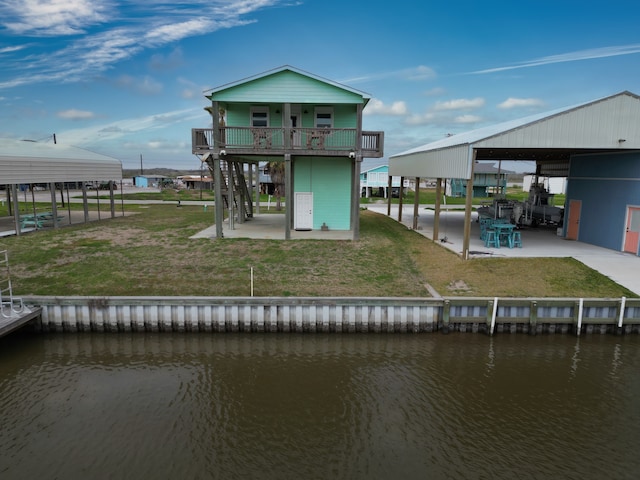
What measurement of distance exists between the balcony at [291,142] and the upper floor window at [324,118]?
1.24 m

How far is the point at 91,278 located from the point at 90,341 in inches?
126

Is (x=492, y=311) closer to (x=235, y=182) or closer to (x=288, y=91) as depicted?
(x=288, y=91)

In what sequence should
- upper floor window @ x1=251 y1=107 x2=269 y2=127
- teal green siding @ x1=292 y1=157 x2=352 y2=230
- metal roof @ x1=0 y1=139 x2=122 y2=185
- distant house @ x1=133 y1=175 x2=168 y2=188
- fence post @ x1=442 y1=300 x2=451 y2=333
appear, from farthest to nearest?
distant house @ x1=133 y1=175 x2=168 y2=188 → teal green siding @ x1=292 y1=157 x2=352 y2=230 → upper floor window @ x1=251 y1=107 x2=269 y2=127 → metal roof @ x1=0 y1=139 x2=122 y2=185 → fence post @ x1=442 y1=300 x2=451 y2=333

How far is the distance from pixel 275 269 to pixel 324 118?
392 inches

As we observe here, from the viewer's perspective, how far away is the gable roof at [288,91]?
1998 centimetres

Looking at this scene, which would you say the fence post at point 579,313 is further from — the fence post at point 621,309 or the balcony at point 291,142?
the balcony at point 291,142

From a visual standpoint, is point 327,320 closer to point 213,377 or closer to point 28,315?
point 213,377

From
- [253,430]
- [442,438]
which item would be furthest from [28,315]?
[442,438]

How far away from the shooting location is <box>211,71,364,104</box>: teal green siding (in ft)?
65.8

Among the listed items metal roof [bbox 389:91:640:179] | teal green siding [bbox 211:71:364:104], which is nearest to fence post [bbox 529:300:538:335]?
metal roof [bbox 389:91:640:179]

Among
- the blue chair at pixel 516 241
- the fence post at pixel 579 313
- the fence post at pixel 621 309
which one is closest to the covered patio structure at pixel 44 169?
the blue chair at pixel 516 241

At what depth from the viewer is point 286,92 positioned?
2011 centimetres

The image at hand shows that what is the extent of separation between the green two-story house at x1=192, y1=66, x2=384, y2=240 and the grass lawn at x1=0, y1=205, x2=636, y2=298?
2757 mm

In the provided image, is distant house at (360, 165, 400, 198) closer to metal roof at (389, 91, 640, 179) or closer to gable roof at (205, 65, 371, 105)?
gable roof at (205, 65, 371, 105)
